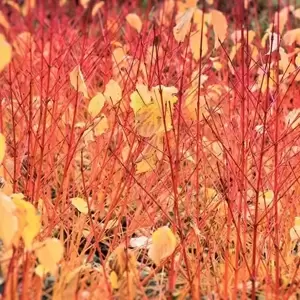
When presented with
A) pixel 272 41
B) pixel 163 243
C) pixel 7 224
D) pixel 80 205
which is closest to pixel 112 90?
pixel 80 205

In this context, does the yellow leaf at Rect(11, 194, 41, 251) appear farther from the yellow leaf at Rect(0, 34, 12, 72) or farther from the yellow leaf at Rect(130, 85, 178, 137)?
the yellow leaf at Rect(130, 85, 178, 137)

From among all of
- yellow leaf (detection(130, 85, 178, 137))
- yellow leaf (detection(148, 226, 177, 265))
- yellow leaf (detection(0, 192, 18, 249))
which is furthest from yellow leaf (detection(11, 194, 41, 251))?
yellow leaf (detection(130, 85, 178, 137))

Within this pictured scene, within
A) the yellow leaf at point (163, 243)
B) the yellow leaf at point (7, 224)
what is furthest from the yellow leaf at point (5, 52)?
the yellow leaf at point (163, 243)

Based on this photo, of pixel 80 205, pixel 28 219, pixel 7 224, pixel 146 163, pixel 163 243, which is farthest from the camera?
pixel 146 163

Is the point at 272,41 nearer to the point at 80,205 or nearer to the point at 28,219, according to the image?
the point at 80,205

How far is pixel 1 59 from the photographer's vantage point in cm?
120

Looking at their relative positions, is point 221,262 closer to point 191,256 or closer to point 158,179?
point 191,256

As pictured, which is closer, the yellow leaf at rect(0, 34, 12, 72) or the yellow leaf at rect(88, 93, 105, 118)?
the yellow leaf at rect(0, 34, 12, 72)

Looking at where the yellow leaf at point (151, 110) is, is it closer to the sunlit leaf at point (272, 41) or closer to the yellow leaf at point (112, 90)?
the yellow leaf at point (112, 90)

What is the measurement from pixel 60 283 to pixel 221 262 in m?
0.49

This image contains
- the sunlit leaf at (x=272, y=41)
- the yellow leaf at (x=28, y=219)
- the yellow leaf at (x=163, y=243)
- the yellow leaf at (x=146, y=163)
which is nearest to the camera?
the yellow leaf at (x=28, y=219)

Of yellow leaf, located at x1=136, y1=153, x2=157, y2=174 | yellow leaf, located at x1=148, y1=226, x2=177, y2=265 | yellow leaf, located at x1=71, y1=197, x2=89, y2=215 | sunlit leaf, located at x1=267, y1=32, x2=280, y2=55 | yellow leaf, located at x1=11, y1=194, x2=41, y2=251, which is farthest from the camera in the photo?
yellow leaf, located at x1=136, y1=153, x2=157, y2=174

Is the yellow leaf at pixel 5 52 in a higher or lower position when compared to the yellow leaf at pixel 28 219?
higher

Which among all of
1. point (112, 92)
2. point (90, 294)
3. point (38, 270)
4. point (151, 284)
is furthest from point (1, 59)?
point (151, 284)
